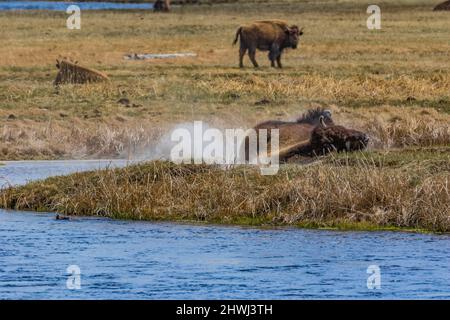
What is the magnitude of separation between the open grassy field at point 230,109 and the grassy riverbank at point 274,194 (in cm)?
2

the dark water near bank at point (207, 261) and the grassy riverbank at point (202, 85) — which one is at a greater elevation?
the grassy riverbank at point (202, 85)

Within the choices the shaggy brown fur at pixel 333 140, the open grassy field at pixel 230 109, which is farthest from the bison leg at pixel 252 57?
the shaggy brown fur at pixel 333 140

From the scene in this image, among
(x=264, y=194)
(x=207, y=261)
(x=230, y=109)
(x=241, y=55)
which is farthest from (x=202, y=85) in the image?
(x=207, y=261)

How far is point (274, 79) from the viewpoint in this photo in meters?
35.4

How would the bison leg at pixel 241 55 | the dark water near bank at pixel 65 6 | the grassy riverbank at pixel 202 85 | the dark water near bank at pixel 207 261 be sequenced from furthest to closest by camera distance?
the dark water near bank at pixel 65 6, the bison leg at pixel 241 55, the grassy riverbank at pixel 202 85, the dark water near bank at pixel 207 261

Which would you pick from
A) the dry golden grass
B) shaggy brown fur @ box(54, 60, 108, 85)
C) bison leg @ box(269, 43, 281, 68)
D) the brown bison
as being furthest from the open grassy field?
the brown bison

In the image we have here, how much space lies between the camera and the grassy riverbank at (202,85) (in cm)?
2702

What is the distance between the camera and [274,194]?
1842 centimetres

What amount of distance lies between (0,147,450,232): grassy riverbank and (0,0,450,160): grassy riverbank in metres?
5.03

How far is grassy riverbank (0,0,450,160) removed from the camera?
88.6 ft

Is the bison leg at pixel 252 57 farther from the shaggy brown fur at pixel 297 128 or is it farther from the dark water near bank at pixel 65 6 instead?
the dark water near bank at pixel 65 6

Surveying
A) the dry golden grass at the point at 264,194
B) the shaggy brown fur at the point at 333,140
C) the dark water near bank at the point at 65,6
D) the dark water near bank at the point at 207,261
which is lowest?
the dark water near bank at the point at 207,261

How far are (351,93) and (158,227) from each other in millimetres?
14368
